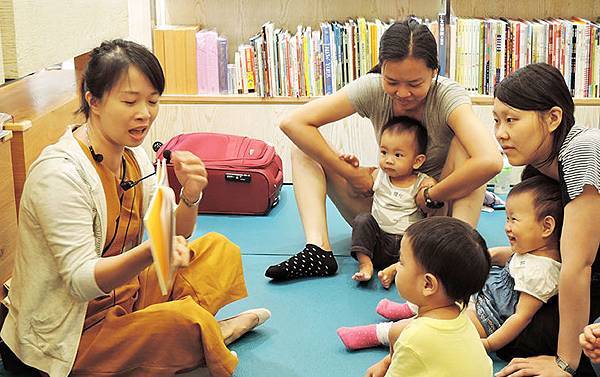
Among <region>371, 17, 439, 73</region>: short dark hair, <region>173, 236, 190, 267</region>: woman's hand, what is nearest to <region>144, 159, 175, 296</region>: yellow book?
<region>173, 236, 190, 267</region>: woman's hand

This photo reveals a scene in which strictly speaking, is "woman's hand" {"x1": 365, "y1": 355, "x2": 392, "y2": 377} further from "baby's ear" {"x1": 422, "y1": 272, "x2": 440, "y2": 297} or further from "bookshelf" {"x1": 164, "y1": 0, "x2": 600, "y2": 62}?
"bookshelf" {"x1": 164, "y1": 0, "x2": 600, "y2": 62}

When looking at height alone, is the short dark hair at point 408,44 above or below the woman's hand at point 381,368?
above

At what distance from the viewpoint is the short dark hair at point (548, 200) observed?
6.75ft

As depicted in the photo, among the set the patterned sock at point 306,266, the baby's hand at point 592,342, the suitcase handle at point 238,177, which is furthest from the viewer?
the suitcase handle at point 238,177

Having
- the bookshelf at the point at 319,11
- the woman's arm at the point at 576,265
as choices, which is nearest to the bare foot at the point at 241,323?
the woman's arm at the point at 576,265

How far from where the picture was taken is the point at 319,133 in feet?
8.92

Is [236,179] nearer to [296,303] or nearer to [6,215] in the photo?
[296,303]

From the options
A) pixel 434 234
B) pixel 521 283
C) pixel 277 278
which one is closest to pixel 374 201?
pixel 277 278

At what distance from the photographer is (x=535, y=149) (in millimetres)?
2008

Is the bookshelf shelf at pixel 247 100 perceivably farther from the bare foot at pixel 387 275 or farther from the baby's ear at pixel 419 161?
the bare foot at pixel 387 275

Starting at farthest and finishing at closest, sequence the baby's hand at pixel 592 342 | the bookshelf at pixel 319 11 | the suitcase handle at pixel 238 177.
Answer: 1. the bookshelf at pixel 319 11
2. the suitcase handle at pixel 238 177
3. the baby's hand at pixel 592 342

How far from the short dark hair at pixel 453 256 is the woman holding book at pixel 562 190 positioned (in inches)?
12.8

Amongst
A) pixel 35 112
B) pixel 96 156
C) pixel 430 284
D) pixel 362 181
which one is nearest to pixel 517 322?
pixel 430 284

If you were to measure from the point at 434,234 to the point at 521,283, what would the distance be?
1.60 feet
